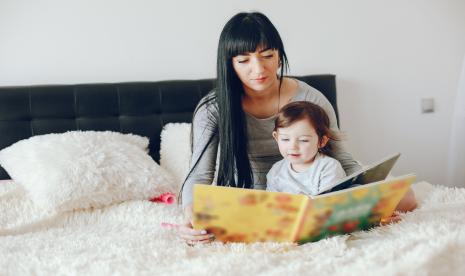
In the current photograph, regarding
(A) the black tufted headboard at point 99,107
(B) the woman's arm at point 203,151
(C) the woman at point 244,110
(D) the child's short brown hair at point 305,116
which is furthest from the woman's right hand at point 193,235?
(A) the black tufted headboard at point 99,107

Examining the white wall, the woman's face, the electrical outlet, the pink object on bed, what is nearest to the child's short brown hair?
the woman's face

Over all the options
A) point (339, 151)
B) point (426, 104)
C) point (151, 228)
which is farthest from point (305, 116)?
point (426, 104)

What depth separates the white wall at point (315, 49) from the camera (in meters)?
2.05

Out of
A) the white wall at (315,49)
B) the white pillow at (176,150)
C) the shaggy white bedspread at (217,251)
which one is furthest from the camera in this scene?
the white wall at (315,49)

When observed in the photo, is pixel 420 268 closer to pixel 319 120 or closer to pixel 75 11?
pixel 319 120

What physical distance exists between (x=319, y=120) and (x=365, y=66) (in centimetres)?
134

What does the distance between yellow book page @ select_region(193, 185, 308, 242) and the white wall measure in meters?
1.17

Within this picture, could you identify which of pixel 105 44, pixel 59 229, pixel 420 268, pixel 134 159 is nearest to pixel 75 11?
pixel 105 44

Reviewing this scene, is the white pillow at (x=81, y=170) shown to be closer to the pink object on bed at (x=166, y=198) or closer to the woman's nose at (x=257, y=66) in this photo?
the pink object on bed at (x=166, y=198)

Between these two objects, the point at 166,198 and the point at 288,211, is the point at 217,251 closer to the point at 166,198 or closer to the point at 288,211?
the point at 288,211

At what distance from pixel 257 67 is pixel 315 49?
3.84 feet

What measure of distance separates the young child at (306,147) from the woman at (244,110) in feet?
0.29

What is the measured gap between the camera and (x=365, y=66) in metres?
2.45

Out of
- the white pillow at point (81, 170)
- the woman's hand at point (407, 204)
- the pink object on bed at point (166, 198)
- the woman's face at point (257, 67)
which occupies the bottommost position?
the pink object on bed at point (166, 198)
